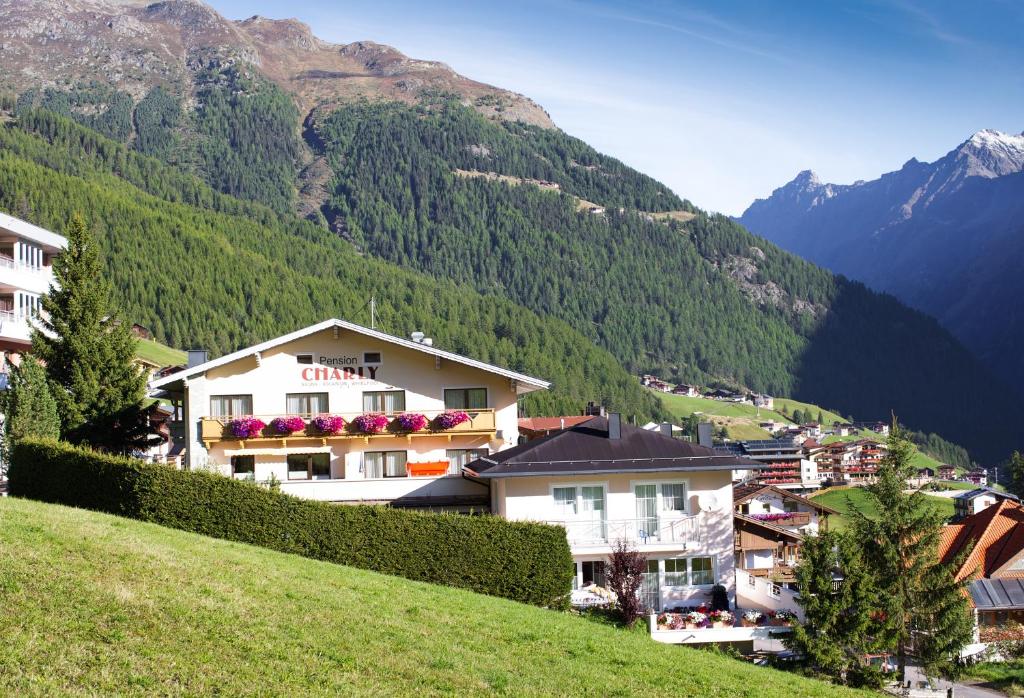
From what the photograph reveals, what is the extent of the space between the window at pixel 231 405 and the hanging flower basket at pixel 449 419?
7.33 metres

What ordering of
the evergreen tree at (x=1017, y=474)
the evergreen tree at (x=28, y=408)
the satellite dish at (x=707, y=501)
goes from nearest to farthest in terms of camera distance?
the satellite dish at (x=707, y=501)
the evergreen tree at (x=28, y=408)
the evergreen tree at (x=1017, y=474)

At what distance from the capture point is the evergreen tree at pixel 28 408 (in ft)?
126

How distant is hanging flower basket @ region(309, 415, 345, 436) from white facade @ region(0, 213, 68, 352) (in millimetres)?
17681

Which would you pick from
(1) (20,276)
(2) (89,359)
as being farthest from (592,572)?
(1) (20,276)

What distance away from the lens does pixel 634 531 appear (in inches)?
1483

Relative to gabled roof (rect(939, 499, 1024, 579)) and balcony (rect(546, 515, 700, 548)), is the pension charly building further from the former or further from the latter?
gabled roof (rect(939, 499, 1024, 579))

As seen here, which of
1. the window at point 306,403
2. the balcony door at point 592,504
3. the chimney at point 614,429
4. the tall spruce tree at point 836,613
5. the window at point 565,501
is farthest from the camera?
the window at point 306,403

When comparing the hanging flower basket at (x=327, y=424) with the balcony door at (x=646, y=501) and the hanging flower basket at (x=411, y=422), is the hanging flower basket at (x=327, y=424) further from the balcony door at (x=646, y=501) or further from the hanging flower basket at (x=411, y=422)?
the balcony door at (x=646, y=501)

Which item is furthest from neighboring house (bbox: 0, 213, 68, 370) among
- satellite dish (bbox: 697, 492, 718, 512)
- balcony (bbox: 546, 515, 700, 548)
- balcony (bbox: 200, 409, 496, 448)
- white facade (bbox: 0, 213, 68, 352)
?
satellite dish (bbox: 697, 492, 718, 512)

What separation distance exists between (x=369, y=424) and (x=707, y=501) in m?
13.0

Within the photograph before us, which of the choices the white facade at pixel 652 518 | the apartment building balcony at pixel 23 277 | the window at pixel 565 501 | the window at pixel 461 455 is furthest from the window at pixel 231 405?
the apartment building balcony at pixel 23 277

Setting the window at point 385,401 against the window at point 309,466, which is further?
the window at point 385,401

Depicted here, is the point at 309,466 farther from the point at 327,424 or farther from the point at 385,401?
the point at 385,401

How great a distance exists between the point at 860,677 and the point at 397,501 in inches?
699
